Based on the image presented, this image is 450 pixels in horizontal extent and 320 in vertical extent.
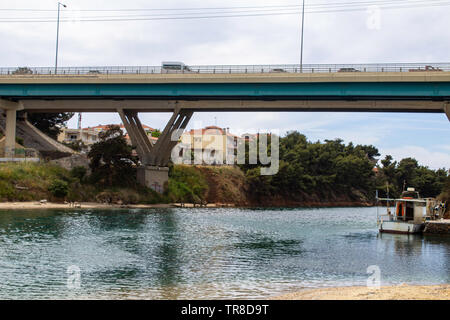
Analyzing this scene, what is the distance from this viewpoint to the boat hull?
169 feet

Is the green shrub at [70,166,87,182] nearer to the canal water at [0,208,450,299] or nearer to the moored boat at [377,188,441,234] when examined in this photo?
the canal water at [0,208,450,299]

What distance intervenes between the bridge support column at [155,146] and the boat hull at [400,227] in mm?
37971

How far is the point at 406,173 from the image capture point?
158750mm

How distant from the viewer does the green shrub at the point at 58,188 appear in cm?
7044

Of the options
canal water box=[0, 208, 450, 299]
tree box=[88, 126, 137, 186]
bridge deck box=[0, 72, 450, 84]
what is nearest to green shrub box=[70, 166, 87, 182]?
tree box=[88, 126, 137, 186]

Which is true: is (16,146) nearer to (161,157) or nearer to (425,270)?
(161,157)

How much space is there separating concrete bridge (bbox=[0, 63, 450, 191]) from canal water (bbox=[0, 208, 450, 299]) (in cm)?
2381

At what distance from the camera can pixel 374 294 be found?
63.4 feet

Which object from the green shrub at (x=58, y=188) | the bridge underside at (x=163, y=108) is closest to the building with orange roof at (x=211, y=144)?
the bridge underside at (x=163, y=108)

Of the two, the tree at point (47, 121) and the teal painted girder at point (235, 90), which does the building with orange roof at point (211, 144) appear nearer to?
the tree at point (47, 121)

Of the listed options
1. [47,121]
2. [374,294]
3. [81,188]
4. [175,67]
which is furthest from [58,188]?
[374,294]

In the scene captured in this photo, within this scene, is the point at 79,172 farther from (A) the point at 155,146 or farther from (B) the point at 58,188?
(A) the point at 155,146

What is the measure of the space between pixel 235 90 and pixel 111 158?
23.1 meters

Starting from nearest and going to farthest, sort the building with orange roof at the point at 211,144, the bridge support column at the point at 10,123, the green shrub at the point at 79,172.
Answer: the green shrub at the point at 79,172, the bridge support column at the point at 10,123, the building with orange roof at the point at 211,144
